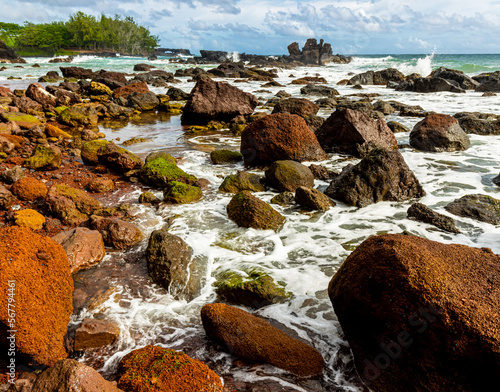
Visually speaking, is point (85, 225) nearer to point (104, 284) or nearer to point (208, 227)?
point (104, 284)

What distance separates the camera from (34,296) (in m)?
2.52

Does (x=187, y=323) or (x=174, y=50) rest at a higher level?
(x=174, y=50)

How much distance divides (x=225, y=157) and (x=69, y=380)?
6.18 meters

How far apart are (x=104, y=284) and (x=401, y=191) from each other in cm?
488

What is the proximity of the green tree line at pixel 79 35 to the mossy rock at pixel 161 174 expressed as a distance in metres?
80.1

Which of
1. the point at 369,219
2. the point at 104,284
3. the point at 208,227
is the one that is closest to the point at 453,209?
the point at 369,219

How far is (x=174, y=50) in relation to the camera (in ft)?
332

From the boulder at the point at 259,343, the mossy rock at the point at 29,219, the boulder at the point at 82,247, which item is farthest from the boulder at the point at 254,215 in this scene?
the mossy rock at the point at 29,219

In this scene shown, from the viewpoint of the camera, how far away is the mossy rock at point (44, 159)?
6301mm

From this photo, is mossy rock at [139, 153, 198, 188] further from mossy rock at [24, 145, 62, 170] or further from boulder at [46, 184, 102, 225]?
mossy rock at [24, 145, 62, 170]

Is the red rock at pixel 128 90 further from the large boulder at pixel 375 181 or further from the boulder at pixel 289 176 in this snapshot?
the large boulder at pixel 375 181

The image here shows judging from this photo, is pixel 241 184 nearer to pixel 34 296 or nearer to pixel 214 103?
pixel 34 296

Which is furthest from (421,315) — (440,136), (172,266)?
(440,136)

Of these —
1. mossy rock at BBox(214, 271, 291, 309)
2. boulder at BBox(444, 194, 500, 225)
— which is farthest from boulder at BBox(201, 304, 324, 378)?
boulder at BBox(444, 194, 500, 225)
